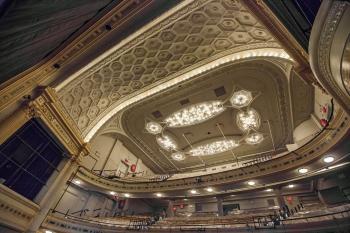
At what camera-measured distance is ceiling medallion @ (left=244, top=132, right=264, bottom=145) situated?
48.6 feet

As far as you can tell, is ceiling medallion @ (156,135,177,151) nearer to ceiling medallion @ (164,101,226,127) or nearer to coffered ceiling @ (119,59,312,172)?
coffered ceiling @ (119,59,312,172)

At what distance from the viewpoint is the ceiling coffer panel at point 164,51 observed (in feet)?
30.0

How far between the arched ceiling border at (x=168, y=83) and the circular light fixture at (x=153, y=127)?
2.94m

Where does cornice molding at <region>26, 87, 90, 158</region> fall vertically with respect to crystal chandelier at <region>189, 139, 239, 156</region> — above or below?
below

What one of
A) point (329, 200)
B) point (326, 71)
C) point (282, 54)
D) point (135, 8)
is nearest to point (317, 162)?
point (329, 200)

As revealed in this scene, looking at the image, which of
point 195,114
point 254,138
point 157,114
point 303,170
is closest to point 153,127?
point 157,114

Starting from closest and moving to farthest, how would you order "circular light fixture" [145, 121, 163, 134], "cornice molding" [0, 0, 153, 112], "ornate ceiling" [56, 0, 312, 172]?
"cornice molding" [0, 0, 153, 112]
"ornate ceiling" [56, 0, 312, 172]
"circular light fixture" [145, 121, 163, 134]

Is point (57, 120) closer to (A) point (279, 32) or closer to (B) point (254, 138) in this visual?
(A) point (279, 32)

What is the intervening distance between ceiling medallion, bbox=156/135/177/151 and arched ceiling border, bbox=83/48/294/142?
4.86m

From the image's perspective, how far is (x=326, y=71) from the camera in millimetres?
3738

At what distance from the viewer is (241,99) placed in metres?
12.8

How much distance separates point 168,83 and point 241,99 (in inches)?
211

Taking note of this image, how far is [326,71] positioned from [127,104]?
11.5m

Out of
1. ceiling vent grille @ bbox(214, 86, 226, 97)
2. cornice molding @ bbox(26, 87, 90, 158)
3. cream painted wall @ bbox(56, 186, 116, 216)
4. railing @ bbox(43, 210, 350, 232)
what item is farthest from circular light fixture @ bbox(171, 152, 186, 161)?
cornice molding @ bbox(26, 87, 90, 158)
